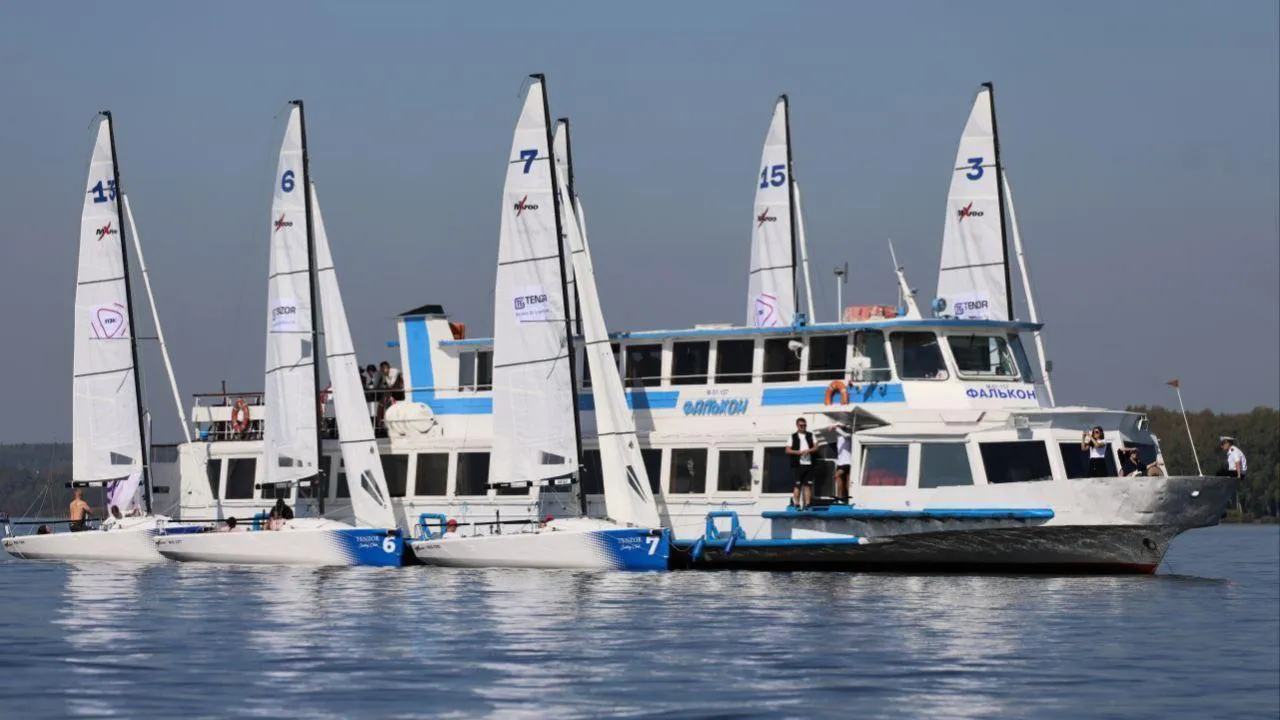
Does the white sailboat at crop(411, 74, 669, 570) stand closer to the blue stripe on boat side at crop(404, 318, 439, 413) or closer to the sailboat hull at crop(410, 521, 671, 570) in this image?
the sailboat hull at crop(410, 521, 671, 570)

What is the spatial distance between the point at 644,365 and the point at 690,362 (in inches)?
39.1

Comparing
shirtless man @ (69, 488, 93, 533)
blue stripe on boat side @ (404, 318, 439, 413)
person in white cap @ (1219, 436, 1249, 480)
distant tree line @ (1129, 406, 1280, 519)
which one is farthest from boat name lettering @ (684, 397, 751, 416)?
distant tree line @ (1129, 406, 1280, 519)

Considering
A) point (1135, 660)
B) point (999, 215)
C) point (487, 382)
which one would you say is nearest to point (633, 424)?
point (487, 382)

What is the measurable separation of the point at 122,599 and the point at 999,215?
20159 mm

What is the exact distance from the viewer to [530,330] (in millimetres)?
35688

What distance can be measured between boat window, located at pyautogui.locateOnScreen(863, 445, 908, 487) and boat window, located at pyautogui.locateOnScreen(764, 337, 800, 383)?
288cm

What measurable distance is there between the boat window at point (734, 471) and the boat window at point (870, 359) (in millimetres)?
2493

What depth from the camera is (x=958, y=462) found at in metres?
32.3

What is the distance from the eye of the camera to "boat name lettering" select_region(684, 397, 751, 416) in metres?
35.5

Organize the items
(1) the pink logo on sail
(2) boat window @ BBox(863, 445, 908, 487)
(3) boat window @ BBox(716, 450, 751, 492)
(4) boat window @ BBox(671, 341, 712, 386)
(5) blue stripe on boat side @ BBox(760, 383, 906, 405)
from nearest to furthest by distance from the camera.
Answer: (2) boat window @ BBox(863, 445, 908, 487) < (5) blue stripe on boat side @ BBox(760, 383, 906, 405) < (3) boat window @ BBox(716, 450, 751, 492) < (4) boat window @ BBox(671, 341, 712, 386) < (1) the pink logo on sail

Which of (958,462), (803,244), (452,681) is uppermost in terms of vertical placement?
(803,244)

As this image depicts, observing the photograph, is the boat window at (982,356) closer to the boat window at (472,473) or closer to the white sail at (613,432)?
the white sail at (613,432)

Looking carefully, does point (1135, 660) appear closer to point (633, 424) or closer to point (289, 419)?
point (633, 424)

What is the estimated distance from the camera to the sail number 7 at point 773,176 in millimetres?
42125
